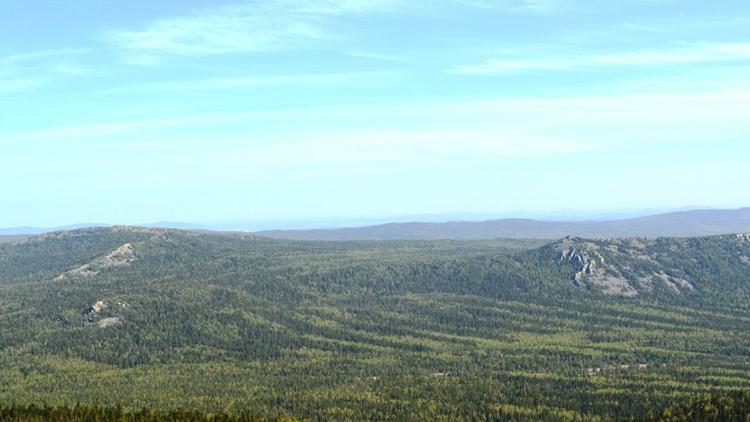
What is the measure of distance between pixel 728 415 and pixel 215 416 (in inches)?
4828

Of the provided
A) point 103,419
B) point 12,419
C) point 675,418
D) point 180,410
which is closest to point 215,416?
point 180,410

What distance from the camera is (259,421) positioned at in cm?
19025

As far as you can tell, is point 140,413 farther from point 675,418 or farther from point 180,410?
point 675,418

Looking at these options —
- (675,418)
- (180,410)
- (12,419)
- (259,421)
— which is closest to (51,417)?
(12,419)

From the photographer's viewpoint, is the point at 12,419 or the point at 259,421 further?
the point at 259,421

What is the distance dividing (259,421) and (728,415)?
112 meters

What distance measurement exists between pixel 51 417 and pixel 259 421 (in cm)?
4610

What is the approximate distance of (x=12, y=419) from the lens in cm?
17600

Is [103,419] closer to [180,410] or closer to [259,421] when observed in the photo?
[180,410]

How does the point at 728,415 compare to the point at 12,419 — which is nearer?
the point at 12,419

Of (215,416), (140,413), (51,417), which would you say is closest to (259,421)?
(215,416)

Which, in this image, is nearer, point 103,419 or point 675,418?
point 103,419

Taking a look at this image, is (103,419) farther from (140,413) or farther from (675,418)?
(675,418)

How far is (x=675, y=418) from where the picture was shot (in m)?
199
